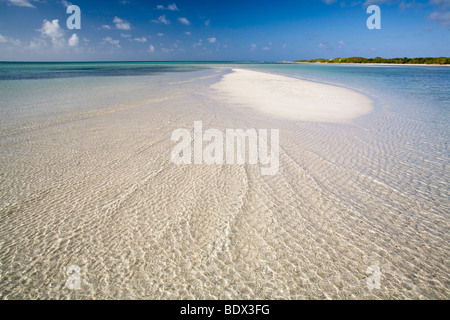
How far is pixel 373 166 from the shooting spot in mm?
3836

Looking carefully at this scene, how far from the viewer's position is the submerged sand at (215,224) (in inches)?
69.7

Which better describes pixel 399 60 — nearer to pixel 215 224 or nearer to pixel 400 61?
pixel 400 61

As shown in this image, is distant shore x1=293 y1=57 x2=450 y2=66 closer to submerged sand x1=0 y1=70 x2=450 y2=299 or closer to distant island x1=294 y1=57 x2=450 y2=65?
distant island x1=294 y1=57 x2=450 y2=65

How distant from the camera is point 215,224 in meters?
2.40

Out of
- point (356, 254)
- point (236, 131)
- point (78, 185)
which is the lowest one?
point (356, 254)

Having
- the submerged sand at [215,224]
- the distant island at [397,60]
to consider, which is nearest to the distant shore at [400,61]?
the distant island at [397,60]

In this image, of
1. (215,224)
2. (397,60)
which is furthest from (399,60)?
(215,224)

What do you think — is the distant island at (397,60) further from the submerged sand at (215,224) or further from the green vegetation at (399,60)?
the submerged sand at (215,224)

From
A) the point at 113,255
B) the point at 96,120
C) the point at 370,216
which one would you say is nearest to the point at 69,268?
the point at 113,255

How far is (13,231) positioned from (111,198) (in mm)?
916

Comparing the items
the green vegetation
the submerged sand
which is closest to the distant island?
the green vegetation

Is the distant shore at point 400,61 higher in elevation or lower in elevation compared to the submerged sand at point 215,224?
higher

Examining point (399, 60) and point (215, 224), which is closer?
point (215, 224)
